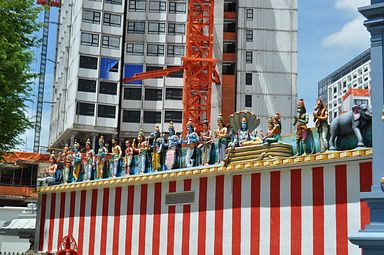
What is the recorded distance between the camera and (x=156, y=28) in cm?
5606

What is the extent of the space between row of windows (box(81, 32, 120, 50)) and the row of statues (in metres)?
35.4

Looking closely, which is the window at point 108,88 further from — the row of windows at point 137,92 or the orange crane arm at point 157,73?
the orange crane arm at point 157,73

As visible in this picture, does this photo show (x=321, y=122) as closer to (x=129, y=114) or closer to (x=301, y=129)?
(x=301, y=129)

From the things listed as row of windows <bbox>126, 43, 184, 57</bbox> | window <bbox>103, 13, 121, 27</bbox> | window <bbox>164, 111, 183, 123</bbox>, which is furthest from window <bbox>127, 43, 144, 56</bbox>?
window <bbox>164, 111, 183, 123</bbox>

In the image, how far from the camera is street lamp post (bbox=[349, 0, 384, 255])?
7.67 metres

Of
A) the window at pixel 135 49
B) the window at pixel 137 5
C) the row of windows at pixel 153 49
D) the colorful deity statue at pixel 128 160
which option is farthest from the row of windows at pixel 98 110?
the colorful deity statue at pixel 128 160

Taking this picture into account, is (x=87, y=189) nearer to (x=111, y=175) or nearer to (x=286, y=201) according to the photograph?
(x=111, y=175)

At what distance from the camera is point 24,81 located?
1955cm

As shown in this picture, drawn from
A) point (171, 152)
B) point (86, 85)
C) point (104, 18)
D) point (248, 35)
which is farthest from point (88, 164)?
point (248, 35)

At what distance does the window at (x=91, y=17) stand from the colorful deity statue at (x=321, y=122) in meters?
45.0

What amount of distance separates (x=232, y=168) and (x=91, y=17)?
4383 cm

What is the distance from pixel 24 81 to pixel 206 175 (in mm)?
8237

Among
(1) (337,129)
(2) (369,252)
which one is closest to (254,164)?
(1) (337,129)

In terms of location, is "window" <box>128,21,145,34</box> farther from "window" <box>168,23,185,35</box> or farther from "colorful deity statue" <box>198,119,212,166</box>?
"colorful deity statue" <box>198,119,212,166</box>
